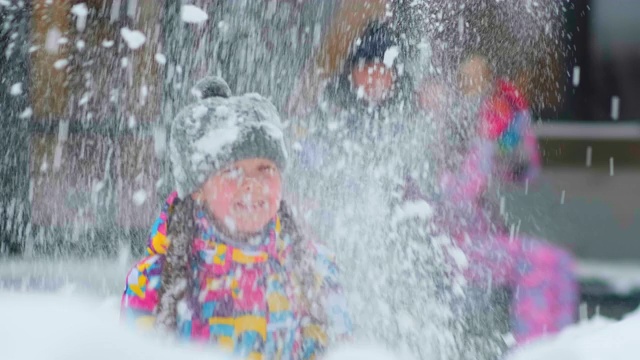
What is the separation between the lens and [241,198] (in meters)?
1.93

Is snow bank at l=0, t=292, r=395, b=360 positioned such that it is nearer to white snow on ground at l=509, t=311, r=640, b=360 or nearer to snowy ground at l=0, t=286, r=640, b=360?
snowy ground at l=0, t=286, r=640, b=360

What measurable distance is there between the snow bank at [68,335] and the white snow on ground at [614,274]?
3920 millimetres

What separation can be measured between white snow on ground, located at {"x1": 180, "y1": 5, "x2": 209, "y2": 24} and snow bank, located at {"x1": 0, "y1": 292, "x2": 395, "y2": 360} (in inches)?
169

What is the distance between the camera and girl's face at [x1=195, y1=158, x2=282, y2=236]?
1933mm

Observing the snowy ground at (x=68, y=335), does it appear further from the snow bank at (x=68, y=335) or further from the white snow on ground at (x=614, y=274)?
the white snow on ground at (x=614, y=274)

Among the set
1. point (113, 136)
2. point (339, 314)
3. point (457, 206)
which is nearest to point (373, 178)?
point (457, 206)

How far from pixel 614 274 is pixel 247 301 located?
3.36 m

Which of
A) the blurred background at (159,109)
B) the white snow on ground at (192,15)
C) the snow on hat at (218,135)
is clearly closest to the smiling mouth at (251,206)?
the snow on hat at (218,135)

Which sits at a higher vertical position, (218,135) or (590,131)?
(590,131)

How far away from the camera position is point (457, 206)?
3.34 meters

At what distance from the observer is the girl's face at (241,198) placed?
6.34ft

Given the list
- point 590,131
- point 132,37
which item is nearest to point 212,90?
point 132,37

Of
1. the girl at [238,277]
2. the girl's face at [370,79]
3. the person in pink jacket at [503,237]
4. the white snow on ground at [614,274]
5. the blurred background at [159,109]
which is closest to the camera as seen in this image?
the girl at [238,277]

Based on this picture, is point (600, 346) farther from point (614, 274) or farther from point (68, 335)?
point (614, 274)
